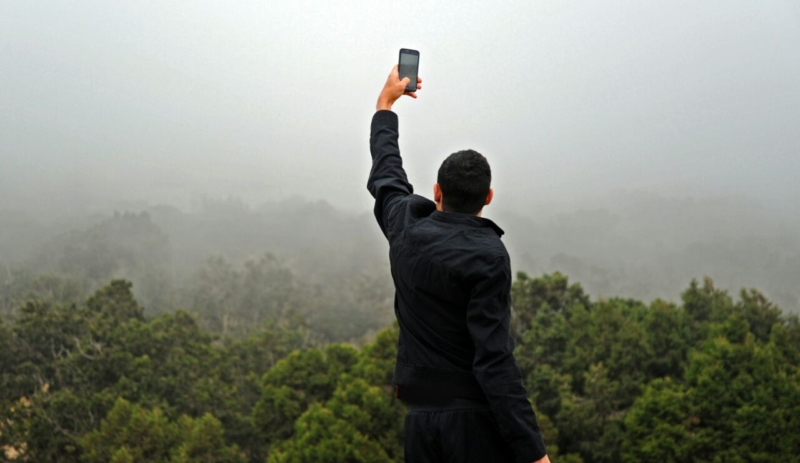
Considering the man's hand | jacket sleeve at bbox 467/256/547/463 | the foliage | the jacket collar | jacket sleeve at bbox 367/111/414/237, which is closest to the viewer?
jacket sleeve at bbox 467/256/547/463

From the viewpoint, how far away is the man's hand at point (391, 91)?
10.5 feet

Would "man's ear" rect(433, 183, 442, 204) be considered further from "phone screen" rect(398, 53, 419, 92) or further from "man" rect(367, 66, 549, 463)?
"phone screen" rect(398, 53, 419, 92)

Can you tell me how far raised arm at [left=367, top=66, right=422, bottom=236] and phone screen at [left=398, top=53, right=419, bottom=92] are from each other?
2 centimetres

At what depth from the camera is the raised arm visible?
3.03 meters

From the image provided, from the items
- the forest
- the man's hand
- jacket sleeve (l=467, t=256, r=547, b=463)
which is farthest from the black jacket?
the forest

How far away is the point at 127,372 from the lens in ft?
98.7

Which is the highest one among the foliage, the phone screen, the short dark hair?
the phone screen

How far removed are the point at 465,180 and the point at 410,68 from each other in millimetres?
760

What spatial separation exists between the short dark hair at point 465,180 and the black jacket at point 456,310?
60mm

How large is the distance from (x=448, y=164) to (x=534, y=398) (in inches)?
993

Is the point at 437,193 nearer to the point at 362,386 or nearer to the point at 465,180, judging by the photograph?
the point at 465,180

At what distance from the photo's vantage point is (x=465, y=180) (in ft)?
8.96

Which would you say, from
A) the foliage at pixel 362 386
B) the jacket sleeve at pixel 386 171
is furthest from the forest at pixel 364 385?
the jacket sleeve at pixel 386 171

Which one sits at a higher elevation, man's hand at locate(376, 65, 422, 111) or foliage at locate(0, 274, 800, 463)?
man's hand at locate(376, 65, 422, 111)
